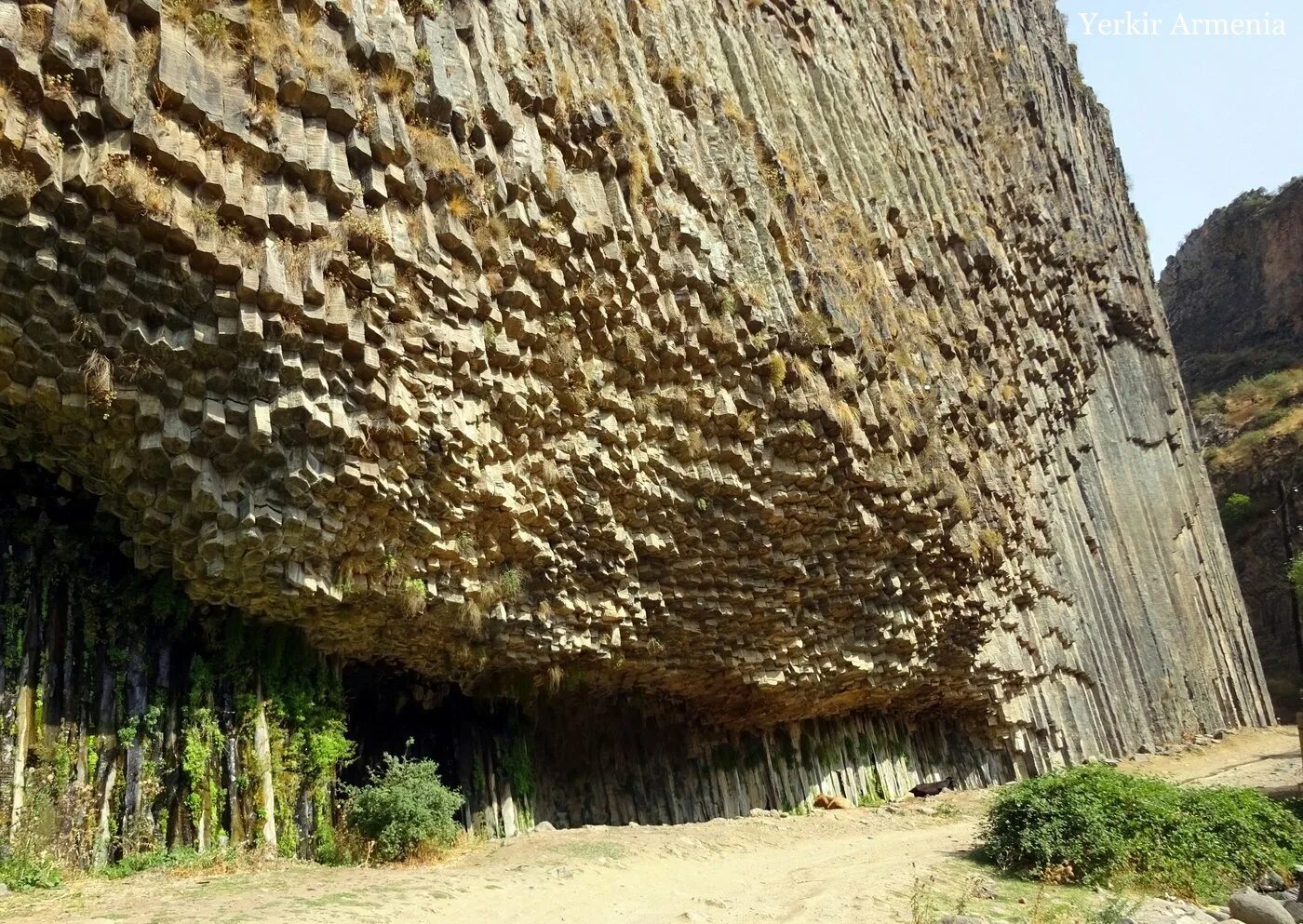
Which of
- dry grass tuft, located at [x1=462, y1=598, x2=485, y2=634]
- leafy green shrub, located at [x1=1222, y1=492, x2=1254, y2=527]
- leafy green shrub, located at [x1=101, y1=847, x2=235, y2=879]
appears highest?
leafy green shrub, located at [x1=1222, y1=492, x2=1254, y2=527]

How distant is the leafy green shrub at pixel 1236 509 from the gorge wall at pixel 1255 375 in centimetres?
4

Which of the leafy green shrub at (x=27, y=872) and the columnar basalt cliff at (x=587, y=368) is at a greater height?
the columnar basalt cliff at (x=587, y=368)

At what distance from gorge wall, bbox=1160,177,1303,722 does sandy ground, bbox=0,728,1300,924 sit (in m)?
27.5

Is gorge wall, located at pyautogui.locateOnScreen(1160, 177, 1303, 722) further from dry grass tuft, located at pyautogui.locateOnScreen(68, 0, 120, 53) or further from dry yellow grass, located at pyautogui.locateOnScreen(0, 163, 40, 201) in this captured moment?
dry yellow grass, located at pyautogui.locateOnScreen(0, 163, 40, 201)

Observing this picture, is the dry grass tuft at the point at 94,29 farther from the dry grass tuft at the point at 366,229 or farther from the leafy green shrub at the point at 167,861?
the leafy green shrub at the point at 167,861

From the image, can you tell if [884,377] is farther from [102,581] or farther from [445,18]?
[102,581]

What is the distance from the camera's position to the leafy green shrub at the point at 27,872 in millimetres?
7316

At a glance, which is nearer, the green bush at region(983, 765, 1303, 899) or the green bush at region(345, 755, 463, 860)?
the green bush at region(345, 755, 463, 860)

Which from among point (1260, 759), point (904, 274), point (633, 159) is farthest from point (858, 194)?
point (1260, 759)

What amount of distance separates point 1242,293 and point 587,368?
163 feet

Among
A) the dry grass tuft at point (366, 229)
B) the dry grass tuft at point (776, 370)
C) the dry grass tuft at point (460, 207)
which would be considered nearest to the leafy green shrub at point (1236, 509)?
the dry grass tuft at point (776, 370)

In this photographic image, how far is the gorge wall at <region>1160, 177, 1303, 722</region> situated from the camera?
36.1m

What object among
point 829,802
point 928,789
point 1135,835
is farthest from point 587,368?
point 928,789

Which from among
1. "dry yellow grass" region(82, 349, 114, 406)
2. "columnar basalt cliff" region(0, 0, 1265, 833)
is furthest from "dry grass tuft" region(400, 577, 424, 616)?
"dry yellow grass" region(82, 349, 114, 406)
